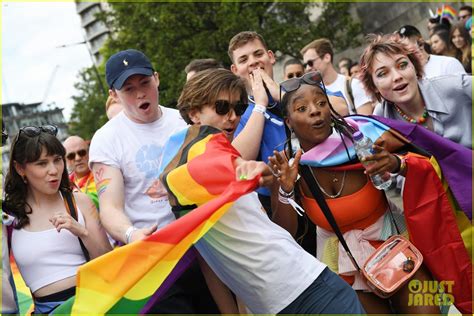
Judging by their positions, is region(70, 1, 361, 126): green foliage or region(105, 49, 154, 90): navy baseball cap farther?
region(70, 1, 361, 126): green foliage

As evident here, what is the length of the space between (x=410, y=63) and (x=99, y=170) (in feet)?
6.97

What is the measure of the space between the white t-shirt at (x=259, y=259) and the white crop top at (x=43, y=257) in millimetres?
1075

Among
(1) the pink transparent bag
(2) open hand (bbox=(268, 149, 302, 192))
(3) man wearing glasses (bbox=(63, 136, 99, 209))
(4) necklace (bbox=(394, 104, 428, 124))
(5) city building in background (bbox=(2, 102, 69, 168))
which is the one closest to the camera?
(2) open hand (bbox=(268, 149, 302, 192))

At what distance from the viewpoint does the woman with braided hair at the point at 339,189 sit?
335cm

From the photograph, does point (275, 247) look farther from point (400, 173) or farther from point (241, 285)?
point (400, 173)

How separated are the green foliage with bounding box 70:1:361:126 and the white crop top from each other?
2269 cm

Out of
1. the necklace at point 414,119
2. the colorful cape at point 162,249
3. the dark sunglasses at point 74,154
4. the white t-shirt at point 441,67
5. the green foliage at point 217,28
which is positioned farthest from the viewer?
the green foliage at point 217,28

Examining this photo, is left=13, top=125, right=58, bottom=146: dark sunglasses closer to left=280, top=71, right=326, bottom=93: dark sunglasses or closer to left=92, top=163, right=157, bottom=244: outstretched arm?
left=92, top=163, right=157, bottom=244: outstretched arm

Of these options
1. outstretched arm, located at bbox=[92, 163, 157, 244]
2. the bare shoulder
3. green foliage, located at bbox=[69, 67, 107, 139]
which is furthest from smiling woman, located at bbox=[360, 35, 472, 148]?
green foliage, located at bbox=[69, 67, 107, 139]

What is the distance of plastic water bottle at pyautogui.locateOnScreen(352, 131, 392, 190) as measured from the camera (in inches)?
128

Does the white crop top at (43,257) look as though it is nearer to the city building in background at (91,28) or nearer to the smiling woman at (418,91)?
the smiling woman at (418,91)

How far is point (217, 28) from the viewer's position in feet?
89.6

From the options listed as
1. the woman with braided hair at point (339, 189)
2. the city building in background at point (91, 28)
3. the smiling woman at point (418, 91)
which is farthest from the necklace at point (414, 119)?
the city building in background at point (91, 28)

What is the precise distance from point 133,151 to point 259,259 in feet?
4.52
